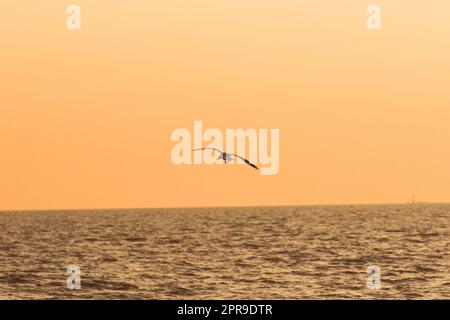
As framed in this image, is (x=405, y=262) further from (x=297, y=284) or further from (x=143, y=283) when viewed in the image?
(x=143, y=283)

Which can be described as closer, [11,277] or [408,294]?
[408,294]

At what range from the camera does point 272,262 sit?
6325 cm

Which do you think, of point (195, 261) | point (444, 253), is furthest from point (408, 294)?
point (444, 253)

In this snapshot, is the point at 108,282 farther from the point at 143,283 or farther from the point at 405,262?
the point at 405,262

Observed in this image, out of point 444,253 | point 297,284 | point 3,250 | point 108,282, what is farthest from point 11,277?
point 444,253

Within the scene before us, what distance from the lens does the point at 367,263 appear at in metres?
63.3

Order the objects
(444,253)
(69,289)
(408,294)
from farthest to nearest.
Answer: (444,253), (69,289), (408,294)

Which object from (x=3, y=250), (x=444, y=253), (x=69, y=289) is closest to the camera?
(x=69, y=289)

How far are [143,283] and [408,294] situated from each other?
1577 centimetres

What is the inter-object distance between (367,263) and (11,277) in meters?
26.7

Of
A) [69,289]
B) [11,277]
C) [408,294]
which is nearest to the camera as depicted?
[408,294]
